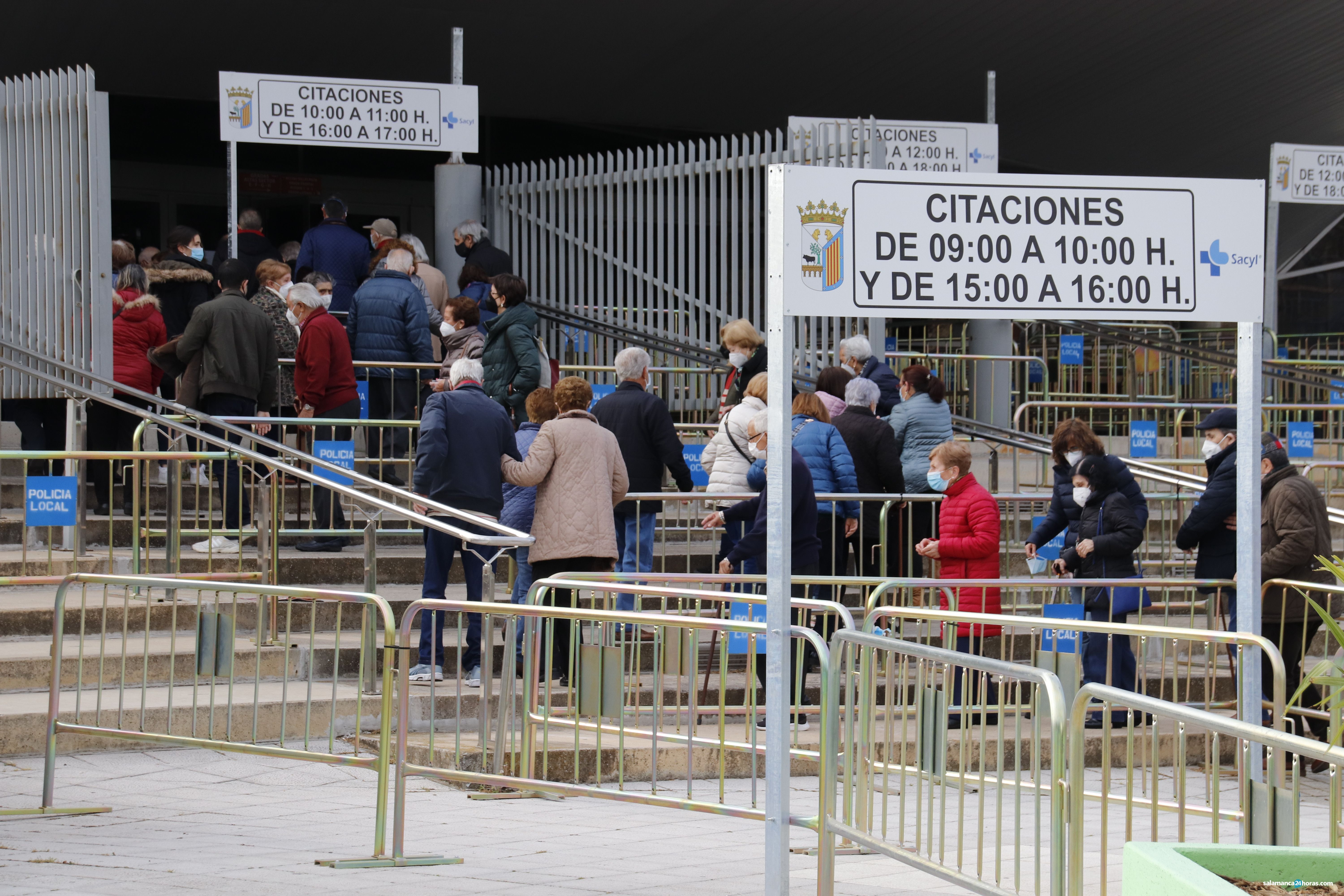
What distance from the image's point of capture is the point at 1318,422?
18.3m

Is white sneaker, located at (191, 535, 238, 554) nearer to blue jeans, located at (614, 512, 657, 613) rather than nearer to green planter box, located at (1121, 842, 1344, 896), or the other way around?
blue jeans, located at (614, 512, 657, 613)

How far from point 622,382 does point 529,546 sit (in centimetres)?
163

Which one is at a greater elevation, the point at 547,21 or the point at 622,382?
the point at 547,21

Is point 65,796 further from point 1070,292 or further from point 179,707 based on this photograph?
point 1070,292

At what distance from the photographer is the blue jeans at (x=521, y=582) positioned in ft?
31.1

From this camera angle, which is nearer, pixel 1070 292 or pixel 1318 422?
pixel 1070 292

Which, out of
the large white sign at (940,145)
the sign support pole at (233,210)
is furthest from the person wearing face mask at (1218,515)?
the sign support pole at (233,210)

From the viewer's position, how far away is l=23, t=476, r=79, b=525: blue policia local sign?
30.9 ft

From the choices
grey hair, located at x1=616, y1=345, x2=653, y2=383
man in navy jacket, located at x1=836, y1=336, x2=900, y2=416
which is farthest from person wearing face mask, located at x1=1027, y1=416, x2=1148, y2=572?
grey hair, located at x1=616, y1=345, x2=653, y2=383

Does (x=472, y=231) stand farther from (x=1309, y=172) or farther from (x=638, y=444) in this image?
(x=1309, y=172)

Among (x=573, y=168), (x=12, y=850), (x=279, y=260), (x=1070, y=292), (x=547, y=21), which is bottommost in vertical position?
(x=12, y=850)

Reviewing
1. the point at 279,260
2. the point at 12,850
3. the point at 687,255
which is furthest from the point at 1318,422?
the point at 12,850

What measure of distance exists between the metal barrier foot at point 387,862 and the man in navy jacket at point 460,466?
9.63ft

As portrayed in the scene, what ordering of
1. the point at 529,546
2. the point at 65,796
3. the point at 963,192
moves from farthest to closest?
1. the point at 529,546
2. the point at 65,796
3. the point at 963,192
